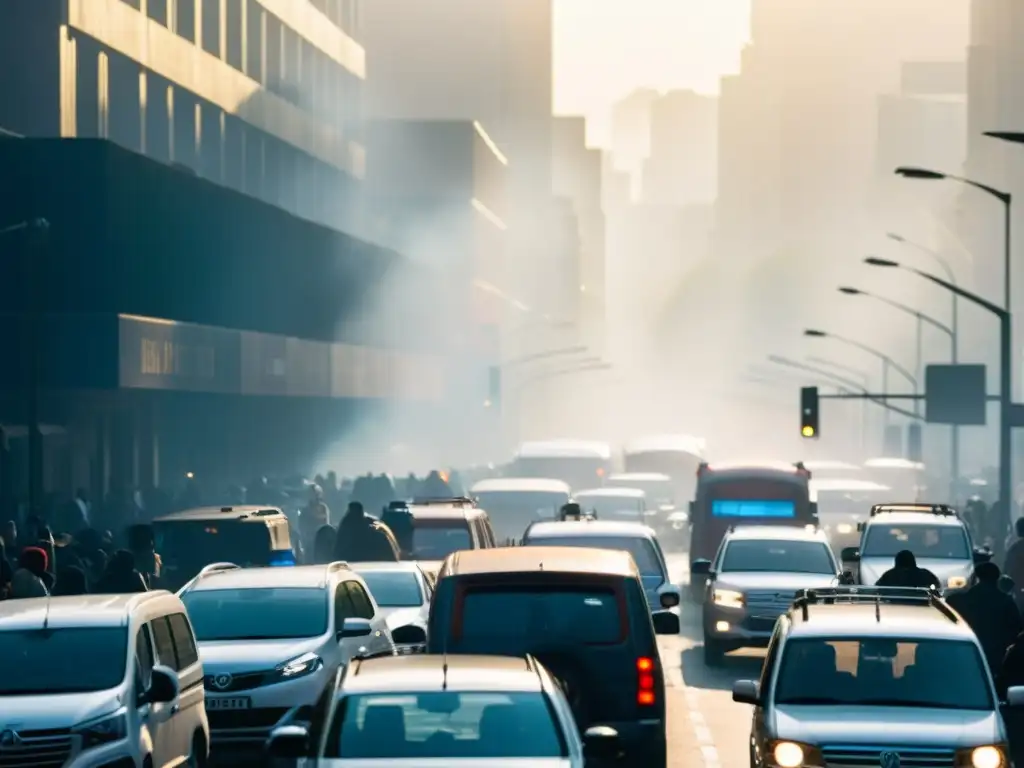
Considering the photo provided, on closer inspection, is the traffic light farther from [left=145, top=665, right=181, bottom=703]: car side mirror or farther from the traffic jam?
[left=145, top=665, right=181, bottom=703]: car side mirror

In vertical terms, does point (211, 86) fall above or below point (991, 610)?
above

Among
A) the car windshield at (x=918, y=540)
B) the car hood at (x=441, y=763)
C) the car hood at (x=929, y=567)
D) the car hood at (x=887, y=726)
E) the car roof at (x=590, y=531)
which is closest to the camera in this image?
the car hood at (x=441, y=763)

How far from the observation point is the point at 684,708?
A: 2402cm

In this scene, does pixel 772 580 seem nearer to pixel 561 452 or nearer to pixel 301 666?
pixel 301 666

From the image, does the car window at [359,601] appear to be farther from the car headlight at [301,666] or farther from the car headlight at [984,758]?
the car headlight at [984,758]

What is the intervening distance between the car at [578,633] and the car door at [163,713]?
1629mm

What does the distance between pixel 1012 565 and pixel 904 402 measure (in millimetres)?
127835

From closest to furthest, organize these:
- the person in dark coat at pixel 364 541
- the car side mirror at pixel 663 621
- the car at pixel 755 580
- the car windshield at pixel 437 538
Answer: the car side mirror at pixel 663 621, the person in dark coat at pixel 364 541, the car at pixel 755 580, the car windshield at pixel 437 538

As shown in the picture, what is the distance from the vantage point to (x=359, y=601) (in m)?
20.6

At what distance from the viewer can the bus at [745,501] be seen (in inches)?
1702

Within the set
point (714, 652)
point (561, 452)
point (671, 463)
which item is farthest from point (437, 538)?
point (671, 463)

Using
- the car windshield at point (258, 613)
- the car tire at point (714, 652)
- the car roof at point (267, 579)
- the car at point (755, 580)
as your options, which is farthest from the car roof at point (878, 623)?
the car tire at point (714, 652)

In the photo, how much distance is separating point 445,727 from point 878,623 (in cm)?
498

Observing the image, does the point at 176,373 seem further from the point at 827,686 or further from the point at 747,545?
the point at 827,686
